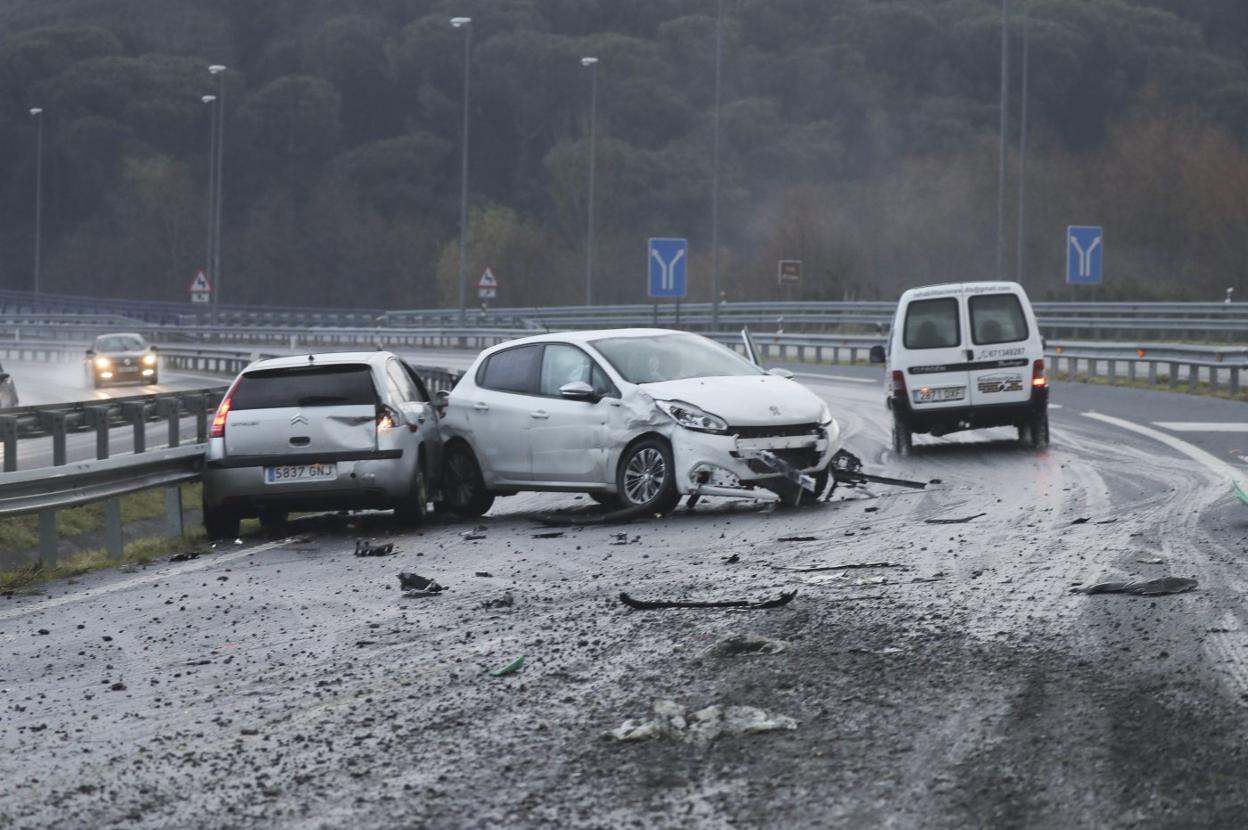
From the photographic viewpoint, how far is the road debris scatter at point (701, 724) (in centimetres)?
625

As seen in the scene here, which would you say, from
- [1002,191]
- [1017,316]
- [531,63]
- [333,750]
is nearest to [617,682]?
[333,750]

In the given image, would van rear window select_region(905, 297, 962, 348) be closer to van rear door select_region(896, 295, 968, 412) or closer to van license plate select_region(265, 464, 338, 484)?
van rear door select_region(896, 295, 968, 412)

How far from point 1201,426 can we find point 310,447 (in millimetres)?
12167

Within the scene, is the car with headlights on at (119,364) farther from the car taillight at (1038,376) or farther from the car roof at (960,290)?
the car taillight at (1038,376)

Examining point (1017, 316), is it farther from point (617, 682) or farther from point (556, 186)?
point (556, 186)

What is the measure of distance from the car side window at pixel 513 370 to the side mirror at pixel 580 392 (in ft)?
1.85

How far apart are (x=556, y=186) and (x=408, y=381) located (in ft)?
243

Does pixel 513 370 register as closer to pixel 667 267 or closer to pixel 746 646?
pixel 746 646

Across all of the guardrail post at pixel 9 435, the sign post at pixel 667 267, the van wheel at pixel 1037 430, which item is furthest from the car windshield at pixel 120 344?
the van wheel at pixel 1037 430

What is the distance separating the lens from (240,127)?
104 m

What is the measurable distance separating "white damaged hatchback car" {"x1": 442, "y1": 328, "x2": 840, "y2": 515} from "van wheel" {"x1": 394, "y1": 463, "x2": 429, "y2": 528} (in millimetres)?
800

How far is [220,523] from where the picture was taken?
1462 cm

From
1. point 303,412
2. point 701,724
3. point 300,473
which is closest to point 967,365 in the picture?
point 303,412

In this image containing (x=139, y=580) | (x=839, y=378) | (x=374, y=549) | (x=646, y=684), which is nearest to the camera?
(x=646, y=684)
